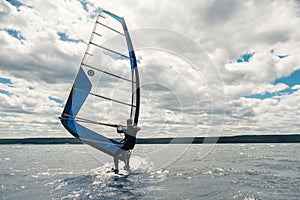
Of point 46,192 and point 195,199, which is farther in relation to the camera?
point 46,192

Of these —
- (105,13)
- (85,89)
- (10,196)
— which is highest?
(105,13)

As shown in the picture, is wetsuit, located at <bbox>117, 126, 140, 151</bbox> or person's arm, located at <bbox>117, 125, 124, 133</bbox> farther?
wetsuit, located at <bbox>117, 126, 140, 151</bbox>

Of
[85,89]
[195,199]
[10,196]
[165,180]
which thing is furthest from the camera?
[85,89]

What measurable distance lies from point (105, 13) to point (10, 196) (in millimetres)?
10879

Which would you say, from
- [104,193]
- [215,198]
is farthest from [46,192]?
[215,198]

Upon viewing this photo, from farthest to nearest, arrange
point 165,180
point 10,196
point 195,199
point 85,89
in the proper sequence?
point 85,89, point 165,180, point 10,196, point 195,199

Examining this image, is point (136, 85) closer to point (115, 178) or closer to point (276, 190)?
point (115, 178)

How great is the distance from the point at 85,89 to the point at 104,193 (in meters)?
6.61

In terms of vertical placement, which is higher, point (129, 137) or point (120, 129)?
point (120, 129)

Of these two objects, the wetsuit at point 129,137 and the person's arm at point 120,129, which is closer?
the person's arm at point 120,129

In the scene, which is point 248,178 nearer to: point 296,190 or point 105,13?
point 296,190

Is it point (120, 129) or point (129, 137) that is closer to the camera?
point (120, 129)

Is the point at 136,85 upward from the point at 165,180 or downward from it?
upward

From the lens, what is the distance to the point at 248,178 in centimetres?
1525
